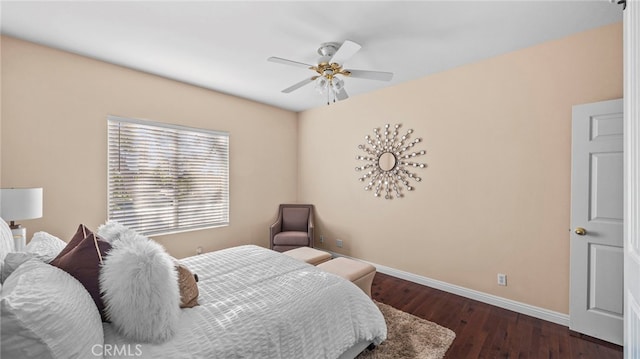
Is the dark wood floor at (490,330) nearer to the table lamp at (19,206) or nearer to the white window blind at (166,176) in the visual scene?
the white window blind at (166,176)

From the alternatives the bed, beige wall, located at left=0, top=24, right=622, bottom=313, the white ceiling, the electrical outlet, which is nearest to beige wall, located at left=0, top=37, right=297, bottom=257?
beige wall, located at left=0, top=24, right=622, bottom=313

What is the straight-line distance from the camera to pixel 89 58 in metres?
2.78

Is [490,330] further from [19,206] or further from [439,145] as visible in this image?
[19,206]

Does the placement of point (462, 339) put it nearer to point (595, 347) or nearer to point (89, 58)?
point (595, 347)

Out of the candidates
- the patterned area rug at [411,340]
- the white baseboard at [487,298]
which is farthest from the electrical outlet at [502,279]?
the patterned area rug at [411,340]

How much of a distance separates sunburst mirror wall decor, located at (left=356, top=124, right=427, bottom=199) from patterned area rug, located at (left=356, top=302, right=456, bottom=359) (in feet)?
5.19

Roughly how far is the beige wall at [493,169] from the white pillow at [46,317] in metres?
3.19

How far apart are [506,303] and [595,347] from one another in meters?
0.67

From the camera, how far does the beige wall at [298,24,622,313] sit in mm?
2377

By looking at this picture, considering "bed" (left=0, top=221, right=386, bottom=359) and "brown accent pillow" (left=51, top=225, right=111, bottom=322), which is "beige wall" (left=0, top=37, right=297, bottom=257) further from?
"brown accent pillow" (left=51, top=225, right=111, bottom=322)

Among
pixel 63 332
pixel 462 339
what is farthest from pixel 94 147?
pixel 462 339

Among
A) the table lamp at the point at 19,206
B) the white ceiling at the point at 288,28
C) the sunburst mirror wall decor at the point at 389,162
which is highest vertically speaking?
the white ceiling at the point at 288,28

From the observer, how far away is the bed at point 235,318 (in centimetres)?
87

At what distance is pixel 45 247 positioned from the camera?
159 centimetres
